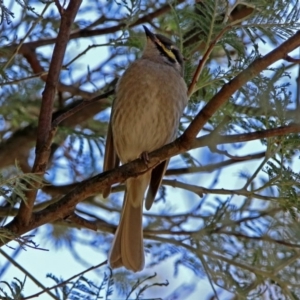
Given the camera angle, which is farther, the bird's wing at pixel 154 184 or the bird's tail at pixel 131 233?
the bird's wing at pixel 154 184

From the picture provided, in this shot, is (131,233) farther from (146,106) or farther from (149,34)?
(149,34)

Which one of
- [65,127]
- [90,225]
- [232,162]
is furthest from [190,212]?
[90,225]

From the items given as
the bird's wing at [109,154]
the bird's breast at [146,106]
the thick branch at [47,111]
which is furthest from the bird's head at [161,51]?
the thick branch at [47,111]

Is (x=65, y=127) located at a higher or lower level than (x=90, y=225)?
higher

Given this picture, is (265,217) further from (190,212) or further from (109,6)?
(109,6)

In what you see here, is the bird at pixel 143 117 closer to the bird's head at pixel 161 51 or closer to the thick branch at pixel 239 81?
the bird's head at pixel 161 51

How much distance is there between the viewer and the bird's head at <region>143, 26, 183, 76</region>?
12.9ft

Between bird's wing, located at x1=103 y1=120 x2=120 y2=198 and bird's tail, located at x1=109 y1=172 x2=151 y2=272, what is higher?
bird's wing, located at x1=103 y1=120 x2=120 y2=198

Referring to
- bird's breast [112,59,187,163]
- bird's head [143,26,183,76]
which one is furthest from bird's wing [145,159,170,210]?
bird's head [143,26,183,76]

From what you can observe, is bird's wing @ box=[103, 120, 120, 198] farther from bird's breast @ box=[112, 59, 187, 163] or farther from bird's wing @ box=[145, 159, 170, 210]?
bird's wing @ box=[145, 159, 170, 210]

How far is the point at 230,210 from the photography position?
3396 mm

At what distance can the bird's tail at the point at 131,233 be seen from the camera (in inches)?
139

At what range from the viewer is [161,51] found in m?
4.04

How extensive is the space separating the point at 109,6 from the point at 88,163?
2.86 ft
